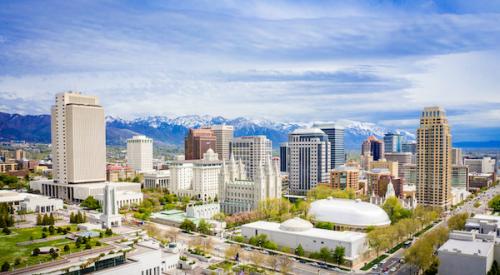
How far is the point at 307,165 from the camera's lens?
89188 mm

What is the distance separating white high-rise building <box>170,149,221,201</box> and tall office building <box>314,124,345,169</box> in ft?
158

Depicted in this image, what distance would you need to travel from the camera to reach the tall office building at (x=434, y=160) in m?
67.6

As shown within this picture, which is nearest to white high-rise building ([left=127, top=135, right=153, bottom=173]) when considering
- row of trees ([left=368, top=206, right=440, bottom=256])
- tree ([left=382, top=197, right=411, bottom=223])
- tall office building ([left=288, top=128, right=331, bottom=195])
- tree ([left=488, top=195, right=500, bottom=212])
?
tall office building ([left=288, top=128, right=331, bottom=195])

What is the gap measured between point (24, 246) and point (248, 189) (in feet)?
119

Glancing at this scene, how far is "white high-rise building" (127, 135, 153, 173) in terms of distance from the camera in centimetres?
11522

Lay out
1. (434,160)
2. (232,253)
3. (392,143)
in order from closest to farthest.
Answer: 1. (232,253)
2. (434,160)
3. (392,143)

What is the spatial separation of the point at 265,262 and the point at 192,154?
8273cm

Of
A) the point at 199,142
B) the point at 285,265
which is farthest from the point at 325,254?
the point at 199,142

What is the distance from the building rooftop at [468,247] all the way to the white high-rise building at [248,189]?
30.2m

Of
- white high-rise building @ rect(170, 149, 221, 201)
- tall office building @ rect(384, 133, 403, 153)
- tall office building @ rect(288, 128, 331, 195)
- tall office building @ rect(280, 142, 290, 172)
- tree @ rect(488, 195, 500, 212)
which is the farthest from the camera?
tall office building @ rect(384, 133, 403, 153)

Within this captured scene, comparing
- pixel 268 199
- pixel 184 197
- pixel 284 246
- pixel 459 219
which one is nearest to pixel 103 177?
pixel 184 197

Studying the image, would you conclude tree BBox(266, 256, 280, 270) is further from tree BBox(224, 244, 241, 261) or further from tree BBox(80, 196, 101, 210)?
tree BBox(80, 196, 101, 210)

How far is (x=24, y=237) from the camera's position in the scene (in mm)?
34844

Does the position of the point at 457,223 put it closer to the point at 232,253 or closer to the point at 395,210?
the point at 395,210
